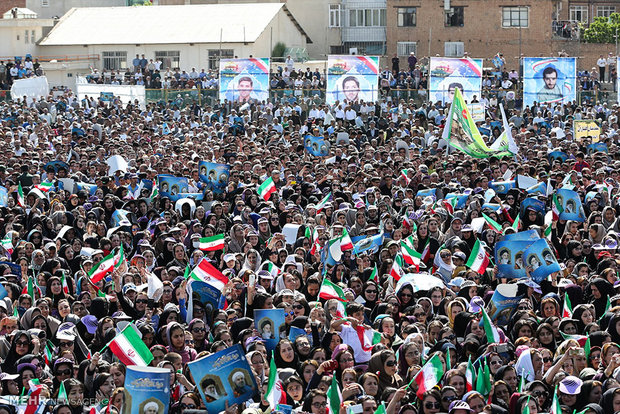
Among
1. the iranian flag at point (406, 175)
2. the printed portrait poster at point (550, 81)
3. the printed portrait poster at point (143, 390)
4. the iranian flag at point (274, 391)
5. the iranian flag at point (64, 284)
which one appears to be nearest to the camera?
the printed portrait poster at point (143, 390)

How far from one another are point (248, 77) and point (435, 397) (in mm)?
27712

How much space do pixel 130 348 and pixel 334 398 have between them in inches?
84.2

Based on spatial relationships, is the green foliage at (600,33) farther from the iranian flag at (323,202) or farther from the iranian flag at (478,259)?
the iranian flag at (478,259)

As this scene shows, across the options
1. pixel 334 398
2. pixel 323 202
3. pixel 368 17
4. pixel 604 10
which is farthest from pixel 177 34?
pixel 334 398

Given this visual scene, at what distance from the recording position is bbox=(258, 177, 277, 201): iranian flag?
18422 mm

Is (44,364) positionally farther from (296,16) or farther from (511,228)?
(296,16)

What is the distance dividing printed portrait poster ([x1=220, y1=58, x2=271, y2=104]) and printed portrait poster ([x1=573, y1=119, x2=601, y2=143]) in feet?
36.9

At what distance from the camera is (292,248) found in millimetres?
15508

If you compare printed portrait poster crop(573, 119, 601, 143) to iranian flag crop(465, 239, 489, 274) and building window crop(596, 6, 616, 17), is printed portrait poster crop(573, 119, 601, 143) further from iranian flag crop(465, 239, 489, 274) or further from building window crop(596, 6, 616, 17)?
building window crop(596, 6, 616, 17)

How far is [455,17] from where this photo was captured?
54250 mm

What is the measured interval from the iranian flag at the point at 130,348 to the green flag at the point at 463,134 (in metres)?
13.8

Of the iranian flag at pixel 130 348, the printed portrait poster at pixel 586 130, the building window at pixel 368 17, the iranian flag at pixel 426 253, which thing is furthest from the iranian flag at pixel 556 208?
the building window at pixel 368 17

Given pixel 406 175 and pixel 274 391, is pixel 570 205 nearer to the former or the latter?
pixel 406 175

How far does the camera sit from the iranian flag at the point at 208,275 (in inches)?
495
